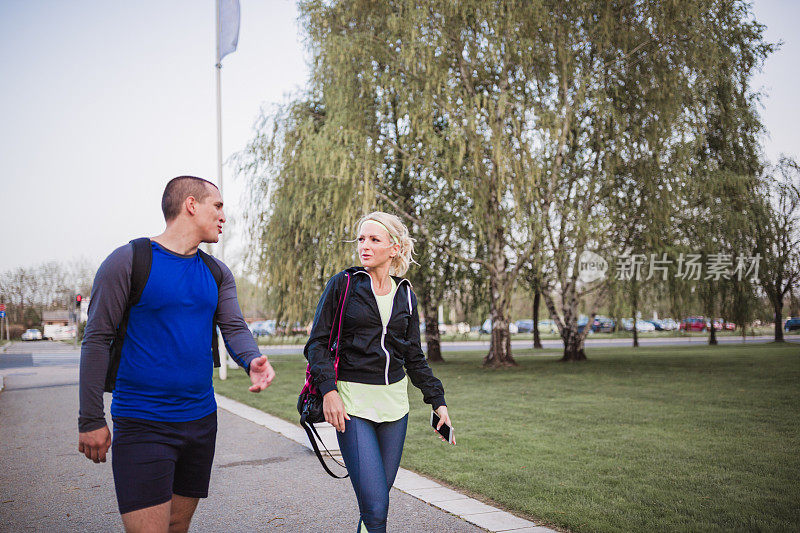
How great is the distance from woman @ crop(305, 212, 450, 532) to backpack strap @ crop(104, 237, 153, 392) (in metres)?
0.89

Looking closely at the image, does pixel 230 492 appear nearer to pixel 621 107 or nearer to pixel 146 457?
pixel 146 457

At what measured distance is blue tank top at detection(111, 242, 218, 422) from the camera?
2.53m

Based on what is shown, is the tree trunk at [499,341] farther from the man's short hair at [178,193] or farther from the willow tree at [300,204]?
the man's short hair at [178,193]

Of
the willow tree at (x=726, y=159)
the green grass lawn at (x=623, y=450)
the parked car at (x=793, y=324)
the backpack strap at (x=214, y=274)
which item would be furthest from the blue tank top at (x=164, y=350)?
the parked car at (x=793, y=324)

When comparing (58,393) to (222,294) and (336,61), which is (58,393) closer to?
(336,61)

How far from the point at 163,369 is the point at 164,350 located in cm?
8

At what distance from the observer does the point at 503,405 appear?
11523mm

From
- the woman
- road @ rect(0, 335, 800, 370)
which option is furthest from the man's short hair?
road @ rect(0, 335, 800, 370)

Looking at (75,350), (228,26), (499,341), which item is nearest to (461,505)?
(499,341)

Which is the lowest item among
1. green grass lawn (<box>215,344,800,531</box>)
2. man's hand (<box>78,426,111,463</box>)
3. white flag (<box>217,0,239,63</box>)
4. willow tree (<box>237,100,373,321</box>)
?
green grass lawn (<box>215,344,800,531</box>)

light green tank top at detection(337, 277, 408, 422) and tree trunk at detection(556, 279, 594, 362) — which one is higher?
light green tank top at detection(337, 277, 408, 422)

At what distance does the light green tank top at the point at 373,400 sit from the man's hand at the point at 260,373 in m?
0.52

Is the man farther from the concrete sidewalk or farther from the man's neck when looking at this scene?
the concrete sidewalk

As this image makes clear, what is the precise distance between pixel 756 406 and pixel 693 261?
720 cm
